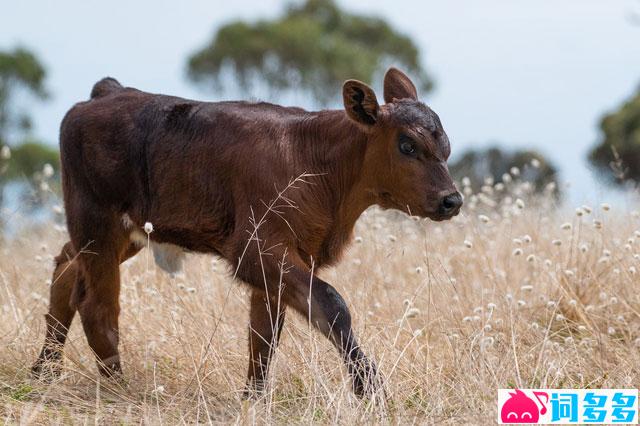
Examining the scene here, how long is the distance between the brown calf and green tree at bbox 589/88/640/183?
22140mm

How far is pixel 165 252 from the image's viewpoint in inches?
290

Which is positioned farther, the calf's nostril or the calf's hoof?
the calf's nostril

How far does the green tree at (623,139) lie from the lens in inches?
1139

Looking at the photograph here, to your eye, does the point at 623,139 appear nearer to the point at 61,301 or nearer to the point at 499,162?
the point at 499,162

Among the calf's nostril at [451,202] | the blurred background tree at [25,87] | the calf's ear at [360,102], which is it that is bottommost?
the blurred background tree at [25,87]

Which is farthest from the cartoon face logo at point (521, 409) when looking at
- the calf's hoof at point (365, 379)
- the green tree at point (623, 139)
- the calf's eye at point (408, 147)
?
the green tree at point (623, 139)

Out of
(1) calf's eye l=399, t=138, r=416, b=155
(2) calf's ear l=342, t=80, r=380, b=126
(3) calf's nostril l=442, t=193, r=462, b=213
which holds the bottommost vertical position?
(3) calf's nostril l=442, t=193, r=462, b=213

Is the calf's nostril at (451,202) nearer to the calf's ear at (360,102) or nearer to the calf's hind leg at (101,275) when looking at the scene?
the calf's ear at (360,102)

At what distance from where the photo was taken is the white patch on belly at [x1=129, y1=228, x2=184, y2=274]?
7168mm

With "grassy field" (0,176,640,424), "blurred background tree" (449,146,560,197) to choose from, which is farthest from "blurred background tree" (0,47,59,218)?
"grassy field" (0,176,640,424)

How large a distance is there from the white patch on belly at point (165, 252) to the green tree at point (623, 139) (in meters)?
21.8

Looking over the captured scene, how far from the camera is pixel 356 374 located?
5.92 metres

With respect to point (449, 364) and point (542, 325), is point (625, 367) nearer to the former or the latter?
point (449, 364)

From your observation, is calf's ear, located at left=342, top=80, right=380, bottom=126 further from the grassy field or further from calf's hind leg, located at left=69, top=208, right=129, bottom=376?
calf's hind leg, located at left=69, top=208, right=129, bottom=376
